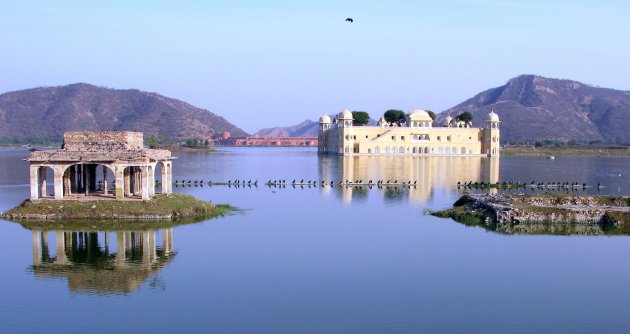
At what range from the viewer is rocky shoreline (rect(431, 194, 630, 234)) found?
32094mm

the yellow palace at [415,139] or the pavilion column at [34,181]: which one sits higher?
the yellow palace at [415,139]

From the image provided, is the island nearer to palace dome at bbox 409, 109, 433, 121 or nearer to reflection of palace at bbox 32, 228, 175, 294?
reflection of palace at bbox 32, 228, 175, 294

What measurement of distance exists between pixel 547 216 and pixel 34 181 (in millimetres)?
24932

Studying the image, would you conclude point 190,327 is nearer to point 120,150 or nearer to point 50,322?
point 50,322

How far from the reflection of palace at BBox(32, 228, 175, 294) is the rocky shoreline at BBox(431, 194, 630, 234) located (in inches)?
589

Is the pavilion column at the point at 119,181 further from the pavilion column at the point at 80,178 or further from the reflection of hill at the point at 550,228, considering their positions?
the reflection of hill at the point at 550,228

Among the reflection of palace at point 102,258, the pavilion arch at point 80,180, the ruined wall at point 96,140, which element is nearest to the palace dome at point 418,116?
the pavilion arch at point 80,180

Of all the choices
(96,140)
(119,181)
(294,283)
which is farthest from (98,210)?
(294,283)

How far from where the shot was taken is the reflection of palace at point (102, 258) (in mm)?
21609

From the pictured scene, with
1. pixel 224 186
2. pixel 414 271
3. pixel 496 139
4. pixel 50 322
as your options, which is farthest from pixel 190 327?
pixel 496 139

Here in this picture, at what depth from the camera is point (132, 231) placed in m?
29.5

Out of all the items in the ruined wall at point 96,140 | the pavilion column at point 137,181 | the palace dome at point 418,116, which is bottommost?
the pavilion column at point 137,181

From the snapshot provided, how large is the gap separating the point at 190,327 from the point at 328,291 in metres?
4.70

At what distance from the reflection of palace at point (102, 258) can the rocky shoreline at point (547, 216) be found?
14957 mm
